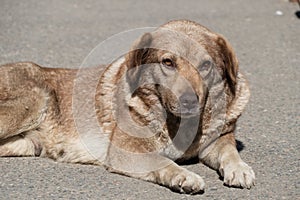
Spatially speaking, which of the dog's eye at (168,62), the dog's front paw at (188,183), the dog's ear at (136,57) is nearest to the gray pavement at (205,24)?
the dog's front paw at (188,183)

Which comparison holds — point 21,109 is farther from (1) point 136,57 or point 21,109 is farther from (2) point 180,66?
(2) point 180,66

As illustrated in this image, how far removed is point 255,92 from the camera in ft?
29.6

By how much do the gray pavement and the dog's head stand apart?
74 centimetres

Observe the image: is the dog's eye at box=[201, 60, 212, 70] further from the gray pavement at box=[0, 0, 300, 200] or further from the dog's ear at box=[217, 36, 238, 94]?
the gray pavement at box=[0, 0, 300, 200]

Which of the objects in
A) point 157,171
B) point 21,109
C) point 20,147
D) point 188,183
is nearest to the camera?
point 188,183

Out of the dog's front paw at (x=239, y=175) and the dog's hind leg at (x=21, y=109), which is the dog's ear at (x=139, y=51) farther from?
the dog's front paw at (x=239, y=175)

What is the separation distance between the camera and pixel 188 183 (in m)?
5.68

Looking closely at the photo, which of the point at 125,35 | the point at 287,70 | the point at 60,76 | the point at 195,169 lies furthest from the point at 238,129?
the point at 125,35

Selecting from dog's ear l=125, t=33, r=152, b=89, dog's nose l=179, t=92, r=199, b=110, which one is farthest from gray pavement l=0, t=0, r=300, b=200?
dog's ear l=125, t=33, r=152, b=89

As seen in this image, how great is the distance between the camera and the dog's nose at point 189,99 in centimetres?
569

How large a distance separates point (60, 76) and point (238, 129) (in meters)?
1.98

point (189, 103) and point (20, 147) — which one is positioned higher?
point (189, 103)

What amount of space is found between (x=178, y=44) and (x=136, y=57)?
1.25ft

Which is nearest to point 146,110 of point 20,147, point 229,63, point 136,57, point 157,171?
point 136,57
